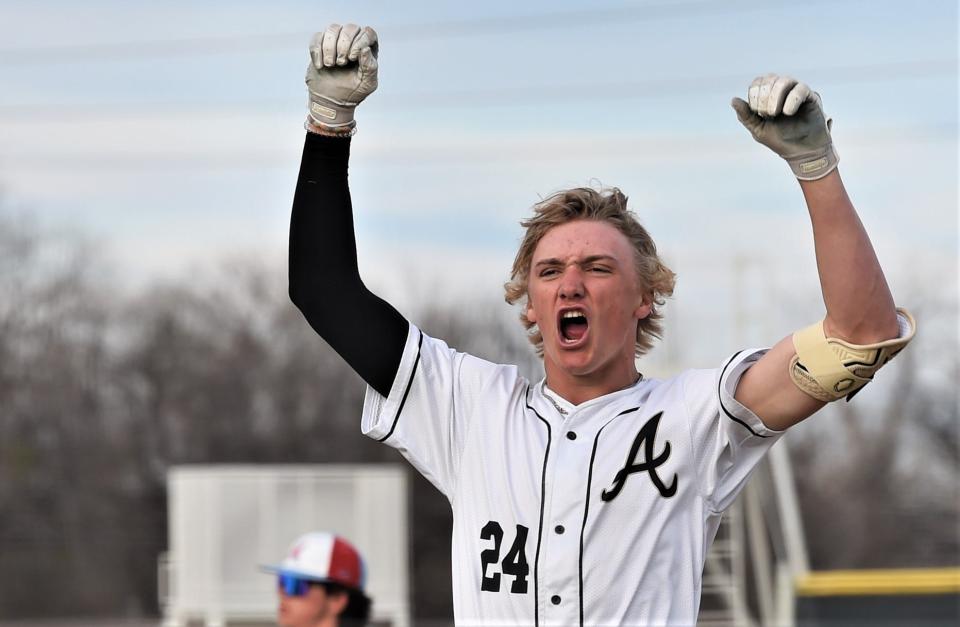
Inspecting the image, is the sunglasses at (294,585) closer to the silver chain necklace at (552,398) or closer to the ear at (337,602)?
the ear at (337,602)

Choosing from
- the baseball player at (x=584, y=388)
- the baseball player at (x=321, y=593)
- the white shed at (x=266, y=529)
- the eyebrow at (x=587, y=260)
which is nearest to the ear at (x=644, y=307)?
the baseball player at (x=584, y=388)

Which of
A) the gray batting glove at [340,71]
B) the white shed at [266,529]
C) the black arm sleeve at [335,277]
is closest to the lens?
the gray batting glove at [340,71]

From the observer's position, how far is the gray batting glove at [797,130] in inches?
108

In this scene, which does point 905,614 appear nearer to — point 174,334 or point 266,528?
point 266,528

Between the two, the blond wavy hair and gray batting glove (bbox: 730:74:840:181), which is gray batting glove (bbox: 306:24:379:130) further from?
gray batting glove (bbox: 730:74:840:181)

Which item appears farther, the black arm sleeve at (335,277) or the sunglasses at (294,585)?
the sunglasses at (294,585)

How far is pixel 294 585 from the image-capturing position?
560 cm

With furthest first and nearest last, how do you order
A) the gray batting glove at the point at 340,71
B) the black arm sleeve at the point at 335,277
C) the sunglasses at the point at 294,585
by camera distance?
1. the sunglasses at the point at 294,585
2. the black arm sleeve at the point at 335,277
3. the gray batting glove at the point at 340,71

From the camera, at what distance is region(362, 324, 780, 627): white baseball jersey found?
9.60 feet

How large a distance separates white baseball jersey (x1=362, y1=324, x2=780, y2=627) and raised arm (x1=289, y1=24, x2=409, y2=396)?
85 mm

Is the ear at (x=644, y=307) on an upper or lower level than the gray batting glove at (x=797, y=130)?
lower

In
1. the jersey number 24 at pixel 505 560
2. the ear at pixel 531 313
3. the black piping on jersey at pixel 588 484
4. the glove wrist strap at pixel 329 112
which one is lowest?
the jersey number 24 at pixel 505 560

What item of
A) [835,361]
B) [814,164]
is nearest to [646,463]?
Result: [835,361]

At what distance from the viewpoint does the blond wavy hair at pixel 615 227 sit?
3.22 metres
